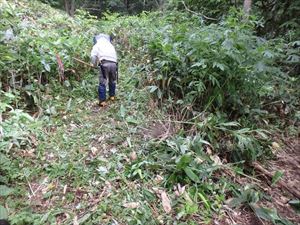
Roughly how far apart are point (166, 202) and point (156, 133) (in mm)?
1406

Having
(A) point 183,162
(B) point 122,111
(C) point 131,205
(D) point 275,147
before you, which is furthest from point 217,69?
(C) point 131,205

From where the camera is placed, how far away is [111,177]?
3.96 m

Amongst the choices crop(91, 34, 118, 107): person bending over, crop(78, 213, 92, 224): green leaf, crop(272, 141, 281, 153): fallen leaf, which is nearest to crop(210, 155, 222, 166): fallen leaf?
crop(272, 141, 281, 153): fallen leaf

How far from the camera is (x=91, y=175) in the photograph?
3975 mm

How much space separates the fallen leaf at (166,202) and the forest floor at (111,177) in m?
0.01

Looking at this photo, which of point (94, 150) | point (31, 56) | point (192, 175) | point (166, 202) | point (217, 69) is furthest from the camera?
A: point (31, 56)

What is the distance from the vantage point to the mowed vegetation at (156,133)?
3.66 m

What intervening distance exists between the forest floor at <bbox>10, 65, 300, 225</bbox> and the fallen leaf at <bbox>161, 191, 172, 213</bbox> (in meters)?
0.01

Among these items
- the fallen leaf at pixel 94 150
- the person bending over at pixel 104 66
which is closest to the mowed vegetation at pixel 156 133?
the fallen leaf at pixel 94 150

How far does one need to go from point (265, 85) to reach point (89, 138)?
138 inches

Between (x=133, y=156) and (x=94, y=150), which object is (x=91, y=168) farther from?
(x=133, y=156)

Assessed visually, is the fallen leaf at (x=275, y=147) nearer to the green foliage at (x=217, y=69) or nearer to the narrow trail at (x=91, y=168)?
the green foliage at (x=217, y=69)

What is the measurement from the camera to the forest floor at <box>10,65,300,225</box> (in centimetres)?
348

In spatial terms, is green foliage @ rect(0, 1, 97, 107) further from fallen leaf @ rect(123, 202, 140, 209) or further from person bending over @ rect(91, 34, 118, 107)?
fallen leaf @ rect(123, 202, 140, 209)
